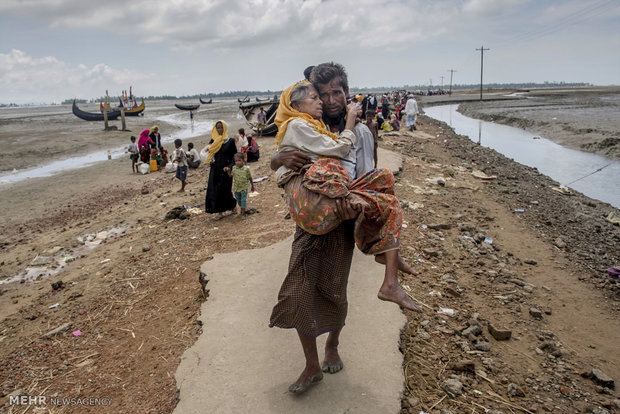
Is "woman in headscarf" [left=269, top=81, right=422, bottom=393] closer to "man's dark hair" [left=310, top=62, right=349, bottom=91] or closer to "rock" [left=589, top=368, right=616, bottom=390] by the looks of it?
"man's dark hair" [left=310, top=62, right=349, bottom=91]

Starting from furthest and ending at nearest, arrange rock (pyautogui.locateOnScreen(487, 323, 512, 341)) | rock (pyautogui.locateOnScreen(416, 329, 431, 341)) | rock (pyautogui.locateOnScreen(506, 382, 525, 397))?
1. rock (pyautogui.locateOnScreen(487, 323, 512, 341))
2. rock (pyautogui.locateOnScreen(416, 329, 431, 341))
3. rock (pyautogui.locateOnScreen(506, 382, 525, 397))

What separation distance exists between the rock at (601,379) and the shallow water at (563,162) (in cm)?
704

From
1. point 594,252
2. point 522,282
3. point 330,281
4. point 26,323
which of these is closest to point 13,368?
point 26,323

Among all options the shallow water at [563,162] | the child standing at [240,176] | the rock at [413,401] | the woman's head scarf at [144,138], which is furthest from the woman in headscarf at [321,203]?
the woman's head scarf at [144,138]

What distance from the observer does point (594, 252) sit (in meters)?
5.66

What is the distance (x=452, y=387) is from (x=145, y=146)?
12173mm

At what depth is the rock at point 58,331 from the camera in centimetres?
366

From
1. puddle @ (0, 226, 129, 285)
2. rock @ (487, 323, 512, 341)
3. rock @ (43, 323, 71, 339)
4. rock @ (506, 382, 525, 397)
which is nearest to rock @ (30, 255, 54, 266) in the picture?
puddle @ (0, 226, 129, 285)

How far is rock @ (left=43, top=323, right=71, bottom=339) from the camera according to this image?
3.66 m

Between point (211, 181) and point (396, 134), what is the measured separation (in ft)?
33.3

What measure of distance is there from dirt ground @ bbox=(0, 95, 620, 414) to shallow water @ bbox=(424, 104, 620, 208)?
1767 mm

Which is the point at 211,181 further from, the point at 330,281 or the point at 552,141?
the point at 552,141

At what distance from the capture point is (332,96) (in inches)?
80.9

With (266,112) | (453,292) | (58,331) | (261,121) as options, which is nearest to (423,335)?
(453,292)
